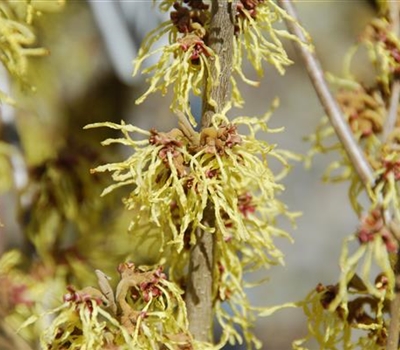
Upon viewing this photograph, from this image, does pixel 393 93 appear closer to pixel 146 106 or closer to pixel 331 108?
pixel 331 108

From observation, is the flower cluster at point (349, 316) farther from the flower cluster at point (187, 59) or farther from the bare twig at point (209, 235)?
the flower cluster at point (187, 59)

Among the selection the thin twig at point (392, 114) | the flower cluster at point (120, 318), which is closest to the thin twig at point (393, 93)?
the thin twig at point (392, 114)

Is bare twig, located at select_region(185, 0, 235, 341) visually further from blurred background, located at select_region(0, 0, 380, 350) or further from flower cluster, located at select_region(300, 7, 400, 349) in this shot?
blurred background, located at select_region(0, 0, 380, 350)

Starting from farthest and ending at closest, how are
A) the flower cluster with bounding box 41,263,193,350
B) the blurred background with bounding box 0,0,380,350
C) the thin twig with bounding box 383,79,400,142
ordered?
the blurred background with bounding box 0,0,380,350 < the thin twig with bounding box 383,79,400,142 < the flower cluster with bounding box 41,263,193,350

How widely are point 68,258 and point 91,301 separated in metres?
0.33

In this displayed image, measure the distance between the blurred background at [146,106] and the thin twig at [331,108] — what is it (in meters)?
0.38

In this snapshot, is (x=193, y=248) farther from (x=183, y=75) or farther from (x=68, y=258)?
(x=68, y=258)

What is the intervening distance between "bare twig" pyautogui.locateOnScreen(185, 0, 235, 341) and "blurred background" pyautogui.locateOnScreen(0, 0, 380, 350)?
0.86ft

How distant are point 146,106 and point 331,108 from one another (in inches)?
21.6

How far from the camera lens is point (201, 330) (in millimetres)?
632

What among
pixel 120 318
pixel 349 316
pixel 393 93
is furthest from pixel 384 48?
pixel 120 318

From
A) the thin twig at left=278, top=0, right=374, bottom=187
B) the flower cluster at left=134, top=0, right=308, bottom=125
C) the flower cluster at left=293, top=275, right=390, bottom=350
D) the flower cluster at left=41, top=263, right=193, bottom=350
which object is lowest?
the flower cluster at left=293, top=275, right=390, bottom=350

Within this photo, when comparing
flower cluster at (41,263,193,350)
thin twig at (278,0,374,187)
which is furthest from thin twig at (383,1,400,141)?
flower cluster at (41,263,193,350)

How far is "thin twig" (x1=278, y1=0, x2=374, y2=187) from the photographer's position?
61cm
